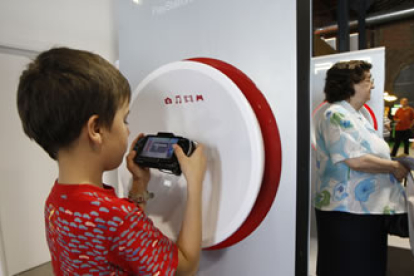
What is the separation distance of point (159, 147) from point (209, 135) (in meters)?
0.13

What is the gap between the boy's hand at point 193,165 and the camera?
0.62 m

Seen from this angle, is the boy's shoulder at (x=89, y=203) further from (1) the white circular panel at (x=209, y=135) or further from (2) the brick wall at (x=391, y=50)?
(2) the brick wall at (x=391, y=50)

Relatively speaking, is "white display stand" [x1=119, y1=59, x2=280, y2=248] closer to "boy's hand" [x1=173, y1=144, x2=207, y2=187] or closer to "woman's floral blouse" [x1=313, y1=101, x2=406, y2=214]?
"boy's hand" [x1=173, y1=144, x2=207, y2=187]

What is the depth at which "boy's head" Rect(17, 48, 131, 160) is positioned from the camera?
515mm

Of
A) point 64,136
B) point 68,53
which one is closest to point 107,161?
point 64,136

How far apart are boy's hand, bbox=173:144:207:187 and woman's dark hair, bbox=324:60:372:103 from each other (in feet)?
1.54

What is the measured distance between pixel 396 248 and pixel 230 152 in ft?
3.88

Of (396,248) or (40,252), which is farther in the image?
(40,252)

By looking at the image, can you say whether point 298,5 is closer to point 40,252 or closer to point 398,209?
point 398,209

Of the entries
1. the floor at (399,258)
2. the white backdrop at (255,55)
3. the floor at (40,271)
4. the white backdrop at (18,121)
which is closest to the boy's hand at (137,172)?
the white backdrop at (255,55)

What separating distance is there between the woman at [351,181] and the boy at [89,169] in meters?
0.46

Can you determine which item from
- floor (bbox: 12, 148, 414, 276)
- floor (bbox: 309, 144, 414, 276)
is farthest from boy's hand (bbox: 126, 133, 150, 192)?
floor (bbox: 12, 148, 414, 276)

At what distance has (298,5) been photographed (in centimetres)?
58

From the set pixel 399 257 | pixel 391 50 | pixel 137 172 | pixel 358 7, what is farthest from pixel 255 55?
pixel 358 7
